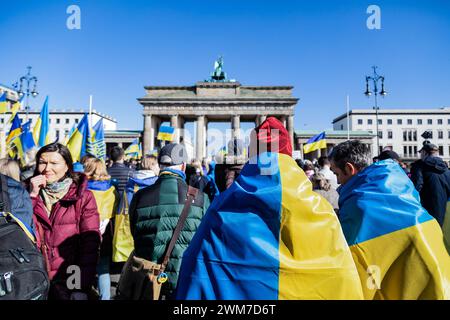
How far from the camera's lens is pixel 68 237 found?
2.98 meters

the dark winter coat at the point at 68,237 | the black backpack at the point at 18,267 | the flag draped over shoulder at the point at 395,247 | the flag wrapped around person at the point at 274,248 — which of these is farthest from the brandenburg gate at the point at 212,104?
the flag wrapped around person at the point at 274,248

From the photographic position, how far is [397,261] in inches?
74.9

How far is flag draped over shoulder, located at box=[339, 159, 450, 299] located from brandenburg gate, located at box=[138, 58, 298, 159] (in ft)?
154

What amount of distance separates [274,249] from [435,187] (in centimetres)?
537

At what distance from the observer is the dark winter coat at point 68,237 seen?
2887mm

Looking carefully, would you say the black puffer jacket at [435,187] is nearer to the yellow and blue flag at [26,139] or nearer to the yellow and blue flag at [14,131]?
the yellow and blue flag at [26,139]

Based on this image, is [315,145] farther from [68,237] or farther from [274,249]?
[274,249]

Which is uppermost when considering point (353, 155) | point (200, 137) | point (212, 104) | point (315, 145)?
point (212, 104)

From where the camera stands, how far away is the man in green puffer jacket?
2811 millimetres

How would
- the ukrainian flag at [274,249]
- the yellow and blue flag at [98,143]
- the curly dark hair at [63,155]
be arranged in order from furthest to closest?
the yellow and blue flag at [98,143]
the curly dark hair at [63,155]
the ukrainian flag at [274,249]

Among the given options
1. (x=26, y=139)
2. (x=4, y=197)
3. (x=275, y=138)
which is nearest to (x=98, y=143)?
(x=26, y=139)

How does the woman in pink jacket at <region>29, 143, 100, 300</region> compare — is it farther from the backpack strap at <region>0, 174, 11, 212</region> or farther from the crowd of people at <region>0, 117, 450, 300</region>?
the backpack strap at <region>0, 174, 11, 212</region>

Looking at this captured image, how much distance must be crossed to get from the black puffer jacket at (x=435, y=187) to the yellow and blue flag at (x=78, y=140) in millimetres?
8804

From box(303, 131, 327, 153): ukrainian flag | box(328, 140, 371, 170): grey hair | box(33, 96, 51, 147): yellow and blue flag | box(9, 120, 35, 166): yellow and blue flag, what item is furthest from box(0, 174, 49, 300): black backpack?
box(303, 131, 327, 153): ukrainian flag
